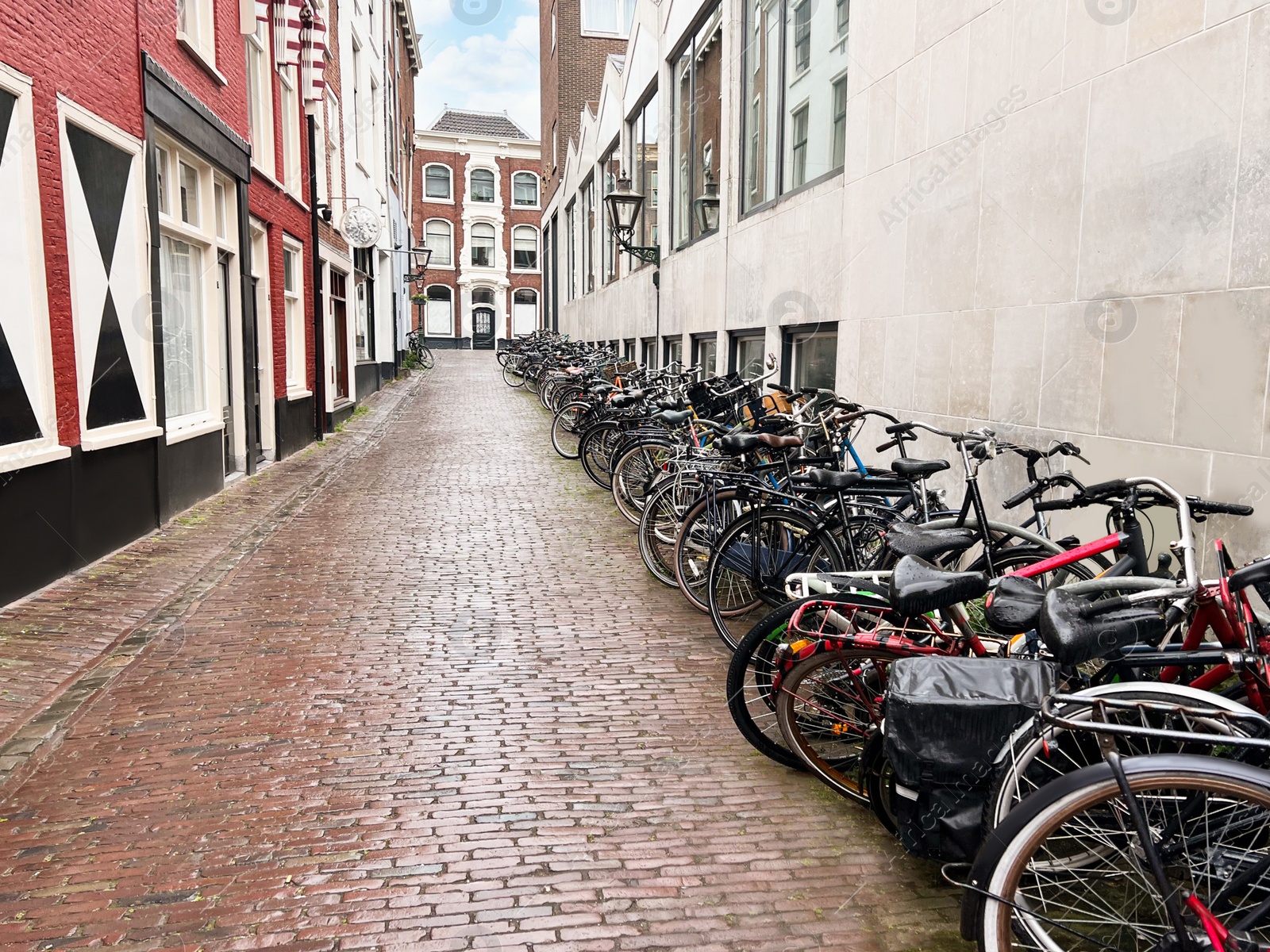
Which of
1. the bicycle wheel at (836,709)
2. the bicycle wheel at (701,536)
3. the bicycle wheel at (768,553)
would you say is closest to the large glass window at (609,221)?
the bicycle wheel at (701,536)

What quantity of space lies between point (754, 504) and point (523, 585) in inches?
82.0

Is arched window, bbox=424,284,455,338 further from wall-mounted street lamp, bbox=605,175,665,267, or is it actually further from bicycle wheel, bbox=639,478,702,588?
bicycle wheel, bbox=639,478,702,588

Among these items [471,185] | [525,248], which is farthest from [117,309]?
[471,185]

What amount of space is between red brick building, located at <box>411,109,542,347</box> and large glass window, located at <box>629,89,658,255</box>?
3234cm

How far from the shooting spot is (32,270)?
5887 millimetres

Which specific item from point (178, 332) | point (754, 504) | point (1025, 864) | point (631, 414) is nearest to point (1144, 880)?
point (1025, 864)

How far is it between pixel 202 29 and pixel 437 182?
4432 centimetres

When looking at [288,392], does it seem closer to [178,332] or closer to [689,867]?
[178,332]

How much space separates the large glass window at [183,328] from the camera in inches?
341

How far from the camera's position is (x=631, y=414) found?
961cm

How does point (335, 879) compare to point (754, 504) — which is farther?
point (754, 504)

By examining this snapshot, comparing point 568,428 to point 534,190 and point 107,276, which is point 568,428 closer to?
point 107,276

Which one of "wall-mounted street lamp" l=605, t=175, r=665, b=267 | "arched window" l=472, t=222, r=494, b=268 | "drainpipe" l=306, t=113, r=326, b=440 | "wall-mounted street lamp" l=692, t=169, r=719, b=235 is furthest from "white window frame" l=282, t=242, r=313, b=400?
"arched window" l=472, t=222, r=494, b=268

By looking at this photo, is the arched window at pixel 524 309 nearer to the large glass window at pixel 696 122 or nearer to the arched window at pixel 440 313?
the arched window at pixel 440 313
